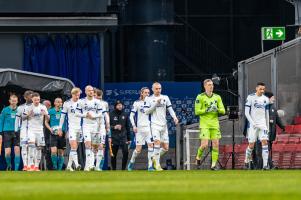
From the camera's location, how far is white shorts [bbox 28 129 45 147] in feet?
110

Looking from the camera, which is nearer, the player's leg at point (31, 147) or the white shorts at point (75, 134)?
the white shorts at point (75, 134)

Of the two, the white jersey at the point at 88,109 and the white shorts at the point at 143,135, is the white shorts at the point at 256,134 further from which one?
the white jersey at the point at 88,109

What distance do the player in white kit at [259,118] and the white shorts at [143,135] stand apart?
7.90 feet

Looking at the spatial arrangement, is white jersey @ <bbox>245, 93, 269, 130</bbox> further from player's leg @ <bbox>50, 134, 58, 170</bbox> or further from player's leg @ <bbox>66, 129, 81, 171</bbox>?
player's leg @ <bbox>50, 134, 58, 170</bbox>

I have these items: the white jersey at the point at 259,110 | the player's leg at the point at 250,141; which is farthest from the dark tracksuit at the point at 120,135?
the white jersey at the point at 259,110

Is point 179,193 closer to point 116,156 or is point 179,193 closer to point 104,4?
point 116,156

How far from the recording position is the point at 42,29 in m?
40.3

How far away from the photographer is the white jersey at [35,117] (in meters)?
33.5

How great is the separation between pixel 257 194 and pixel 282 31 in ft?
66.8

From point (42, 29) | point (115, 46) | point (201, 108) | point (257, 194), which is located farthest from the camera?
point (115, 46)

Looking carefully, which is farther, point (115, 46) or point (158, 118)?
point (115, 46)

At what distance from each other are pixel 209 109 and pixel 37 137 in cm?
451

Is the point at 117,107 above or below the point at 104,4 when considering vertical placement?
below

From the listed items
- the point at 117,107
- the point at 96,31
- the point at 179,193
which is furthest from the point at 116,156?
the point at 179,193
